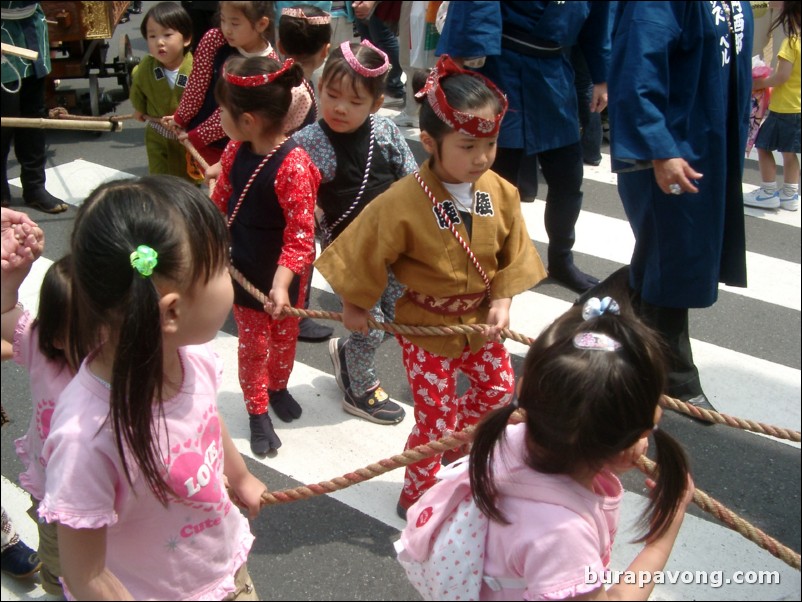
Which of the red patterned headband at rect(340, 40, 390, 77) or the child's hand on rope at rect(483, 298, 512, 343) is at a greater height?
the red patterned headband at rect(340, 40, 390, 77)

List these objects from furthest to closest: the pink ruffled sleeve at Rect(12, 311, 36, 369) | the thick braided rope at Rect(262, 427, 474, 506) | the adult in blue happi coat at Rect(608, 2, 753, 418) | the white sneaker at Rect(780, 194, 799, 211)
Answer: the white sneaker at Rect(780, 194, 799, 211) < the adult in blue happi coat at Rect(608, 2, 753, 418) < the thick braided rope at Rect(262, 427, 474, 506) < the pink ruffled sleeve at Rect(12, 311, 36, 369)

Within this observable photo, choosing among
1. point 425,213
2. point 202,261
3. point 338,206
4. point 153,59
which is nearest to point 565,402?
point 202,261

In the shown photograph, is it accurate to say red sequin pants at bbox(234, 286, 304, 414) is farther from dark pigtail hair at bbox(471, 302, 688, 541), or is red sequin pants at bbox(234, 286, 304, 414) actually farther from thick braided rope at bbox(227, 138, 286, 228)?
dark pigtail hair at bbox(471, 302, 688, 541)

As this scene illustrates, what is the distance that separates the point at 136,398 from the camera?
138 cm

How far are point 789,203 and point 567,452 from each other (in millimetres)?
4815

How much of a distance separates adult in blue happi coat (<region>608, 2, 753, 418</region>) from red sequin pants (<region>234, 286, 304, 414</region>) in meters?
1.23

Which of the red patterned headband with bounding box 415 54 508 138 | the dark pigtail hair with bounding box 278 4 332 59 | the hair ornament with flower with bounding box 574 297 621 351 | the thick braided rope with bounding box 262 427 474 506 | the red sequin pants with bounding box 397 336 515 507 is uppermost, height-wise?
the red patterned headband with bounding box 415 54 508 138

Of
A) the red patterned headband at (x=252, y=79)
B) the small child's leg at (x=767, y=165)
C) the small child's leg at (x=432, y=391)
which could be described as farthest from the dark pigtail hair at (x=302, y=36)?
the small child's leg at (x=767, y=165)

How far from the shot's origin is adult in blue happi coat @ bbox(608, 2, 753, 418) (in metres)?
2.81

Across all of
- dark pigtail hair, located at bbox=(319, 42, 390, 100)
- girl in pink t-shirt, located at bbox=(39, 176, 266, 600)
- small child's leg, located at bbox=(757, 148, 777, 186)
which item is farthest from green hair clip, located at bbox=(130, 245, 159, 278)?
small child's leg, located at bbox=(757, 148, 777, 186)

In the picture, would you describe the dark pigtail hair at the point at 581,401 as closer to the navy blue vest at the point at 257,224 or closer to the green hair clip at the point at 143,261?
the green hair clip at the point at 143,261

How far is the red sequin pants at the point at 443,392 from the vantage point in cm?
257

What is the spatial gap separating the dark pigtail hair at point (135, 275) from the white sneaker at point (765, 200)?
4957 millimetres

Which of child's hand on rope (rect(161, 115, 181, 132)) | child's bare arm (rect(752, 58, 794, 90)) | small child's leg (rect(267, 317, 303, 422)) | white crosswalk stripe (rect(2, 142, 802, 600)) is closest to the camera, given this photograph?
white crosswalk stripe (rect(2, 142, 802, 600))
